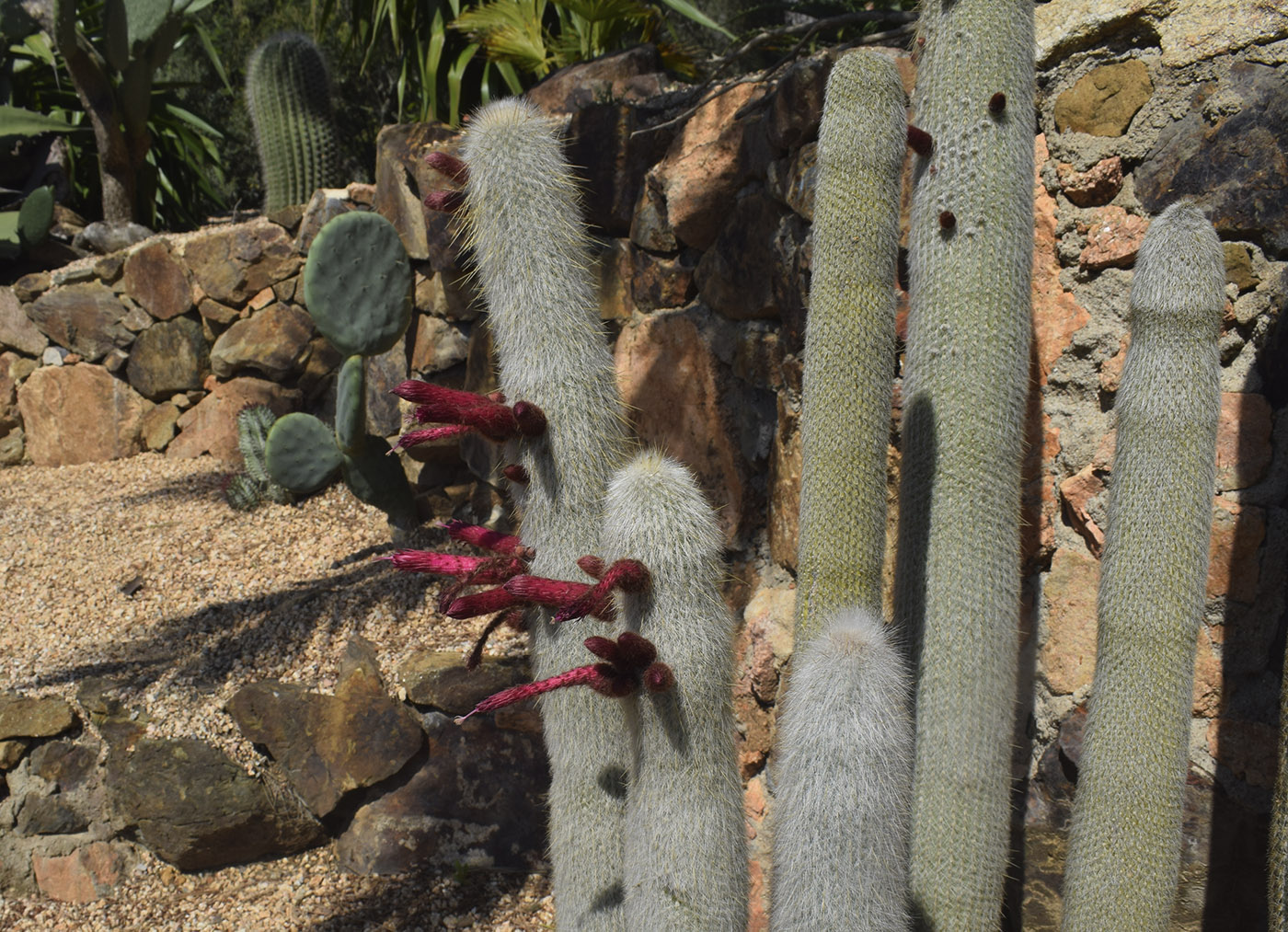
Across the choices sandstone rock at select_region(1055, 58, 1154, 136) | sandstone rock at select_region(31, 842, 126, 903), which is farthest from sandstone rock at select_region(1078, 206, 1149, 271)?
sandstone rock at select_region(31, 842, 126, 903)

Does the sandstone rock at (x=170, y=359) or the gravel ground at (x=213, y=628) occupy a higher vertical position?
the sandstone rock at (x=170, y=359)

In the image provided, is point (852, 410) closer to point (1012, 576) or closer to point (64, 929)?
point (1012, 576)

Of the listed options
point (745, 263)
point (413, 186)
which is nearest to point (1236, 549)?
point (745, 263)

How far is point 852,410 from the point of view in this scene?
151 centimetres

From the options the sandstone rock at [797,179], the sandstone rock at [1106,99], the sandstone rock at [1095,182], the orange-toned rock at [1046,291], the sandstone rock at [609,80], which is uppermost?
the sandstone rock at [609,80]

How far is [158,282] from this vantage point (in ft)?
A: 19.3

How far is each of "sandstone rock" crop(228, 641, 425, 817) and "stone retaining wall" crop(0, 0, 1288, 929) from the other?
1259 mm

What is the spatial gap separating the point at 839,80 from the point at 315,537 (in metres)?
3.69

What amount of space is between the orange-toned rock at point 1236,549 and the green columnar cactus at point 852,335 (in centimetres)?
69

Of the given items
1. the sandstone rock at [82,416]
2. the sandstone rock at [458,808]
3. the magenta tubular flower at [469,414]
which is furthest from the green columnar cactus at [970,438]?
the sandstone rock at [82,416]

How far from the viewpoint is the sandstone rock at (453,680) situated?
3264 mm

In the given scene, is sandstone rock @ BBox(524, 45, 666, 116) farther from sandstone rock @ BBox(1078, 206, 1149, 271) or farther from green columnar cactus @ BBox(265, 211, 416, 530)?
sandstone rock @ BBox(1078, 206, 1149, 271)

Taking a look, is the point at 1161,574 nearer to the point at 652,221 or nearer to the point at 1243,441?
the point at 1243,441

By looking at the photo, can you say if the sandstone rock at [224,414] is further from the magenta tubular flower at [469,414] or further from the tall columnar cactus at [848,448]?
the tall columnar cactus at [848,448]
